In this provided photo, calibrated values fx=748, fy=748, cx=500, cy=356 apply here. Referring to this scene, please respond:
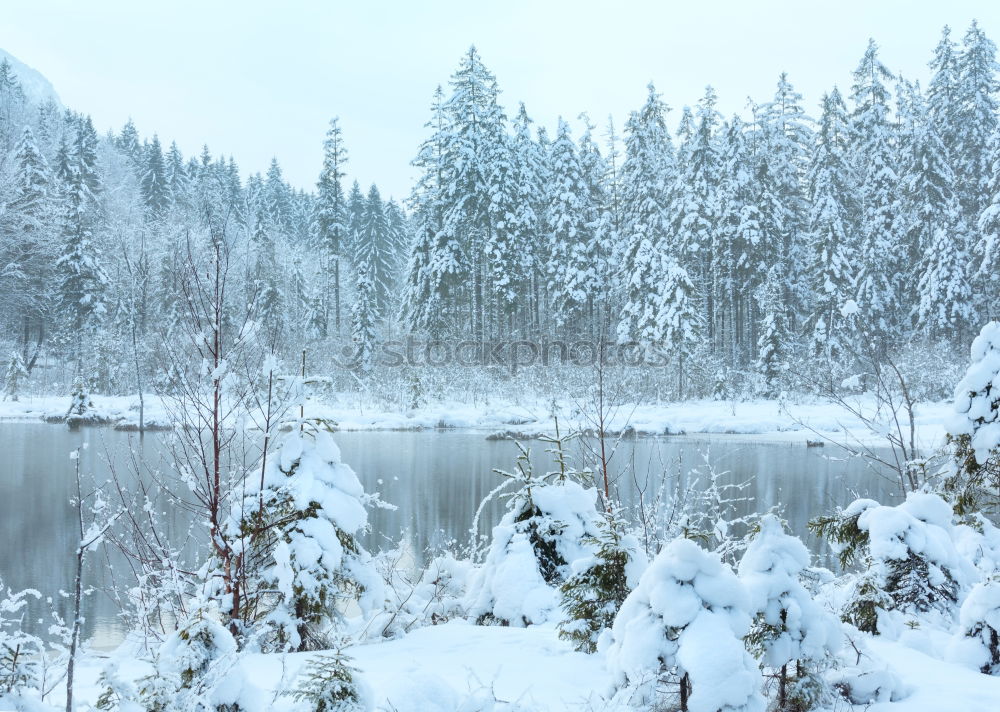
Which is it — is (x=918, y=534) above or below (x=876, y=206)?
below

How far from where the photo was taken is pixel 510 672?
4.76m

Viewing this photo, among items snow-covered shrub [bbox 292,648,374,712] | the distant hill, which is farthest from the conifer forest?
the distant hill

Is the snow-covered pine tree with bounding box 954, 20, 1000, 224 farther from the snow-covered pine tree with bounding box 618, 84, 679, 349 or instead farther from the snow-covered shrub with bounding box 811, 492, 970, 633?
the snow-covered shrub with bounding box 811, 492, 970, 633

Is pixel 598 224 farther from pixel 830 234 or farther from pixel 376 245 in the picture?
pixel 376 245

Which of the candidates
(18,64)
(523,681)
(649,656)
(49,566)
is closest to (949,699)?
(649,656)

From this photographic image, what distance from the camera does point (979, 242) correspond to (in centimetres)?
2944

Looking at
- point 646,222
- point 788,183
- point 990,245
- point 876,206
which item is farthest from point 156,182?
point 990,245

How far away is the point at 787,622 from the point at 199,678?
2.74 meters

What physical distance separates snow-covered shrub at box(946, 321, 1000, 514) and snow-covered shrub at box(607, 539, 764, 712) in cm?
359


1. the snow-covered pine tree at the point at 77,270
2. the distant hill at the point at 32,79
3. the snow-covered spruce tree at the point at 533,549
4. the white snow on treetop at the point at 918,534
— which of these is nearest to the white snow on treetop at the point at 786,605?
the white snow on treetop at the point at 918,534

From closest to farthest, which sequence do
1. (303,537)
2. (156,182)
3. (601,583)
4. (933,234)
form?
(601,583) < (303,537) < (933,234) < (156,182)

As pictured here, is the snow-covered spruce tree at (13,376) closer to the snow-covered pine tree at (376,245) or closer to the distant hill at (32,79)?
the snow-covered pine tree at (376,245)

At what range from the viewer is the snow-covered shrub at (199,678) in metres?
2.91

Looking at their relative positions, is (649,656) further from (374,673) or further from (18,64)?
(18,64)
